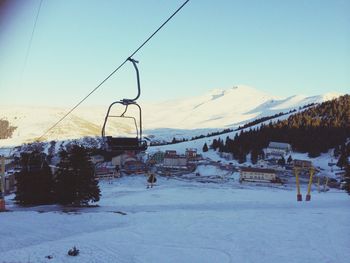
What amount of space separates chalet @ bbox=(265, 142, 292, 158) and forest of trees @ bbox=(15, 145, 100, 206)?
82.3 m

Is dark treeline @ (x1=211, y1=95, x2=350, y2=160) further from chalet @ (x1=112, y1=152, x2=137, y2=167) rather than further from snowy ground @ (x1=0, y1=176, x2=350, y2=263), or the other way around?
snowy ground @ (x1=0, y1=176, x2=350, y2=263)

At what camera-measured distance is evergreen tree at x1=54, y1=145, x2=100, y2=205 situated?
1480 inches

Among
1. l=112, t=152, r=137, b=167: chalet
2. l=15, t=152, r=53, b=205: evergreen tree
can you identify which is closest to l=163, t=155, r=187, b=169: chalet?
l=112, t=152, r=137, b=167: chalet

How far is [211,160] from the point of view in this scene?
370 ft

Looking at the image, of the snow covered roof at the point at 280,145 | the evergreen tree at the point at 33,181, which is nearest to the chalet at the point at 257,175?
the snow covered roof at the point at 280,145

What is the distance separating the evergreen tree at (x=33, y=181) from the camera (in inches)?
1544

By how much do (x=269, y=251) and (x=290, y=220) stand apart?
9.73 metres

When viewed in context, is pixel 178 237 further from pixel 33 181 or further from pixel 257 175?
pixel 257 175

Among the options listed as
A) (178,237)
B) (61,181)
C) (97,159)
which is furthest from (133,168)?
(178,237)

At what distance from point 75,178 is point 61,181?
1.91m

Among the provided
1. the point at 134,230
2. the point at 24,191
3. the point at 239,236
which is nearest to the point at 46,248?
the point at 134,230

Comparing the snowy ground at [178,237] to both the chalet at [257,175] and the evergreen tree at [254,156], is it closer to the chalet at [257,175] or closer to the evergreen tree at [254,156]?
the chalet at [257,175]

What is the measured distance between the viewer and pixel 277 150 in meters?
114

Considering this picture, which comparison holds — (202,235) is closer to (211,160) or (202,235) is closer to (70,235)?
(70,235)
